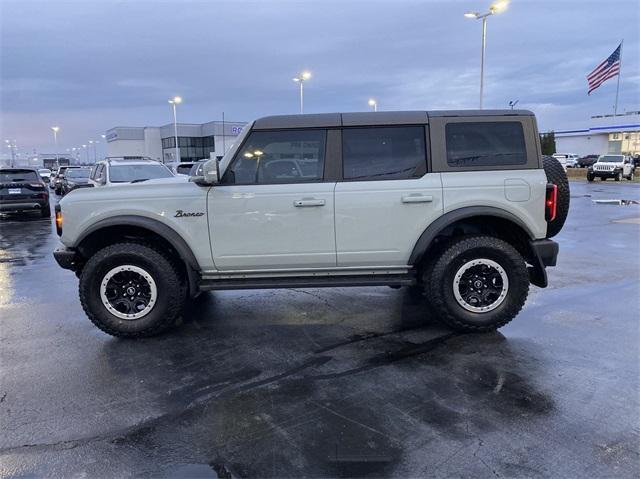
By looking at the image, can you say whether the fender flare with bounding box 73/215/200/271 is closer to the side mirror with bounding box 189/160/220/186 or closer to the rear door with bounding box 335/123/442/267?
the side mirror with bounding box 189/160/220/186

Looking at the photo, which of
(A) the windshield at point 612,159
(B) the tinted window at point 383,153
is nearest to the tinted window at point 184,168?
(B) the tinted window at point 383,153

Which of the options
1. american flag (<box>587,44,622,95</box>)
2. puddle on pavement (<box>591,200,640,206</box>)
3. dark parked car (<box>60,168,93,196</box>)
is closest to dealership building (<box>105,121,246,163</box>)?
american flag (<box>587,44,622,95</box>)

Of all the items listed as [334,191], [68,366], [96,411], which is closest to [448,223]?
[334,191]

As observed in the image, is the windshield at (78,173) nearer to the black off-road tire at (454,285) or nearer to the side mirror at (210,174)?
Result: the side mirror at (210,174)

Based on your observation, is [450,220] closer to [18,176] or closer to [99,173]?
[99,173]

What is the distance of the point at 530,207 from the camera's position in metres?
4.61

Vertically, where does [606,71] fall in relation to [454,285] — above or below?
above

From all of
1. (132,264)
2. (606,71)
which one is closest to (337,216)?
(132,264)

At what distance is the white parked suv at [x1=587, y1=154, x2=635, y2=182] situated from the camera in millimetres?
31781

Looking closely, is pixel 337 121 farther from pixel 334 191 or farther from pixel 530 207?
pixel 530 207

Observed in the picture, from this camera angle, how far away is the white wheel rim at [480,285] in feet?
15.3

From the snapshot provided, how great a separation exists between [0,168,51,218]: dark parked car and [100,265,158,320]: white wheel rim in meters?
12.3

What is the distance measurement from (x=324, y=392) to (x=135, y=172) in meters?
10.4

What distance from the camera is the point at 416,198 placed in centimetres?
458
